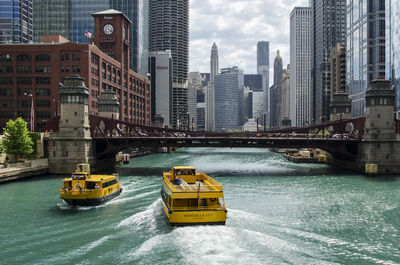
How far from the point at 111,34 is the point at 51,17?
71.1 metres

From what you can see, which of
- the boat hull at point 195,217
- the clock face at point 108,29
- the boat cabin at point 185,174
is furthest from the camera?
the clock face at point 108,29

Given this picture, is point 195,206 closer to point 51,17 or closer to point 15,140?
point 15,140

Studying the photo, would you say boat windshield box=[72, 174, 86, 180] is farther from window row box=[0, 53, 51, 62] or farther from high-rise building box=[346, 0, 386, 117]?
high-rise building box=[346, 0, 386, 117]

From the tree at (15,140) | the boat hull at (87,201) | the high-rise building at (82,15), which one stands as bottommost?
the boat hull at (87,201)

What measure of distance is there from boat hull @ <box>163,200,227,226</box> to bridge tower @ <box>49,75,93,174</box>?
43.2 meters

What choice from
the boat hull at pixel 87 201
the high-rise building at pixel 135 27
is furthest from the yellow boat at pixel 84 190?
the high-rise building at pixel 135 27

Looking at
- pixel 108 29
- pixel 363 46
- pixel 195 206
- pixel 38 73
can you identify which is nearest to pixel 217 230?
pixel 195 206

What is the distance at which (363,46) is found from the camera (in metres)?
159

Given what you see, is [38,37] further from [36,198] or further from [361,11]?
[36,198]

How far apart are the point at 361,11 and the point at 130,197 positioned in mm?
147592

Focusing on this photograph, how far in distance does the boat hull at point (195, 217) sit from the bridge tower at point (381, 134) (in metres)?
48.2

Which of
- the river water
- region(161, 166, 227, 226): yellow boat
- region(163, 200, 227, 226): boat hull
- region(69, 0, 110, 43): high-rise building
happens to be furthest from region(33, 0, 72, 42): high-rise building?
region(163, 200, 227, 226): boat hull

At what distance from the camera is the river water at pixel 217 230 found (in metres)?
26.2

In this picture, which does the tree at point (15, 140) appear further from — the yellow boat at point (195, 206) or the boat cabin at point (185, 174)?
the yellow boat at point (195, 206)
